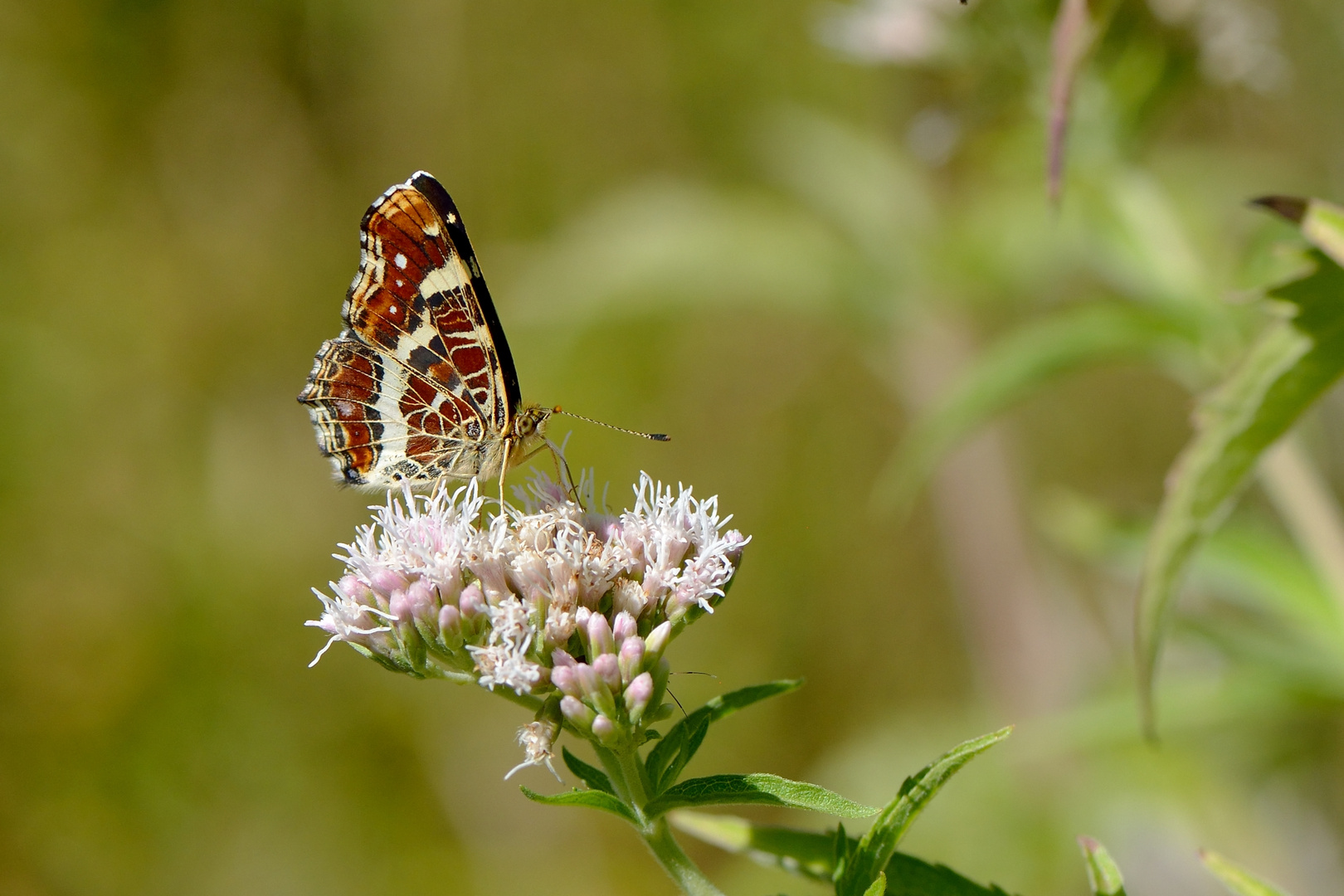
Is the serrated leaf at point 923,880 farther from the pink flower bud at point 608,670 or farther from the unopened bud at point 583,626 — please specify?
the unopened bud at point 583,626

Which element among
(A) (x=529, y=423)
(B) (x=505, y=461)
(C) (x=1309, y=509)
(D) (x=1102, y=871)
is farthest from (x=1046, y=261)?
(D) (x=1102, y=871)

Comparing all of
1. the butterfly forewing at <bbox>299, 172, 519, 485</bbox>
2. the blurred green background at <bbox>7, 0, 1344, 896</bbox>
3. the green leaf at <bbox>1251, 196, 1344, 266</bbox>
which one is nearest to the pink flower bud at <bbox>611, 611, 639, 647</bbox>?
the butterfly forewing at <bbox>299, 172, 519, 485</bbox>

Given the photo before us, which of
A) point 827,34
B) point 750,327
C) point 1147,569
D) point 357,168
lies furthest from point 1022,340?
point 357,168

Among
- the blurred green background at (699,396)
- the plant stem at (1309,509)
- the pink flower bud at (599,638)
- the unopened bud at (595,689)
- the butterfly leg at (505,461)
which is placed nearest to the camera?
the unopened bud at (595,689)

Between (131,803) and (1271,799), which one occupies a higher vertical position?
(131,803)

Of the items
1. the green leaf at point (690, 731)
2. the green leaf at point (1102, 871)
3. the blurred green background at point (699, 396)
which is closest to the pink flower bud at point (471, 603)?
the green leaf at point (690, 731)

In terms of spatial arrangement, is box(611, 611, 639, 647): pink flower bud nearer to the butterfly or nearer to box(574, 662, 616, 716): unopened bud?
box(574, 662, 616, 716): unopened bud

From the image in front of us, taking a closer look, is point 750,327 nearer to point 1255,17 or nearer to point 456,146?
point 456,146
